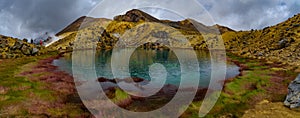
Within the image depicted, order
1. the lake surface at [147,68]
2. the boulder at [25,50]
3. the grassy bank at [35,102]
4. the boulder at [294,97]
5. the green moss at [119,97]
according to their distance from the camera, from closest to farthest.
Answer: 1. the grassy bank at [35,102]
2. the boulder at [294,97]
3. the green moss at [119,97]
4. the lake surface at [147,68]
5. the boulder at [25,50]

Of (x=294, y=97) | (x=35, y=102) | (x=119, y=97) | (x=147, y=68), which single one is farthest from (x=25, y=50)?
(x=294, y=97)

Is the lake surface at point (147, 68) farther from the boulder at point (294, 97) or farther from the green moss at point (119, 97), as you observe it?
the boulder at point (294, 97)

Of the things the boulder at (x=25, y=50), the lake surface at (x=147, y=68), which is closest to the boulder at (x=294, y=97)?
the lake surface at (x=147, y=68)

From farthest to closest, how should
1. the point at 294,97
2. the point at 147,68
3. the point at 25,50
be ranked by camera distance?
the point at 25,50, the point at 147,68, the point at 294,97

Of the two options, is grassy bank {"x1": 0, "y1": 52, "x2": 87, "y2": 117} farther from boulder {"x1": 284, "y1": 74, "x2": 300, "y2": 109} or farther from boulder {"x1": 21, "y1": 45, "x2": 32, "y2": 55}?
boulder {"x1": 21, "y1": 45, "x2": 32, "y2": 55}

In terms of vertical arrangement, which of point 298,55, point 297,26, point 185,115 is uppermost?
point 297,26

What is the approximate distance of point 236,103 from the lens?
30.4m

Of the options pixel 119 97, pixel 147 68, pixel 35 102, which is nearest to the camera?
pixel 35 102

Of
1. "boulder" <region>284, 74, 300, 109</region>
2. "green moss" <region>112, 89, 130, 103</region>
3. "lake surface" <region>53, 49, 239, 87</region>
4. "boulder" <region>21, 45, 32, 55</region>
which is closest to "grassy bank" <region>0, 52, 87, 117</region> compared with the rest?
"green moss" <region>112, 89, 130, 103</region>

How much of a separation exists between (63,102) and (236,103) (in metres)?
21.6

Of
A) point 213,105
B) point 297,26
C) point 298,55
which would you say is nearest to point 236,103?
point 213,105

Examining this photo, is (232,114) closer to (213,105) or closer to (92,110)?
(213,105)

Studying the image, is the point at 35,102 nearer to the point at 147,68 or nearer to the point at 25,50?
the point at 147,68

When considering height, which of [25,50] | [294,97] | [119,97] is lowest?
[119,97]
